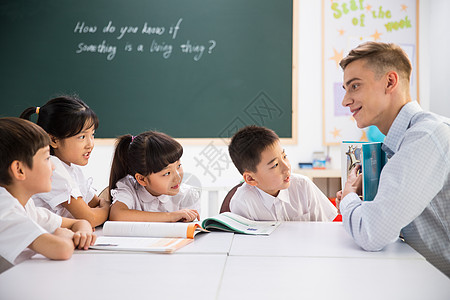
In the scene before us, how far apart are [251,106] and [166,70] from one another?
0.81 meters

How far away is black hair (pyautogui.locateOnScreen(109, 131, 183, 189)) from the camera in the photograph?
1.75m

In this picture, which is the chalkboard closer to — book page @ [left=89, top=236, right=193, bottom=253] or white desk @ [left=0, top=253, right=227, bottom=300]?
book page @ [left=89, top=236, right=193, bottom=253]

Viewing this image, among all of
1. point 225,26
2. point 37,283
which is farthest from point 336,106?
point 37,283

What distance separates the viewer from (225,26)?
3617 mm

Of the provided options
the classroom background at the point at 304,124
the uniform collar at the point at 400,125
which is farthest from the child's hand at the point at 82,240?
the classroom background at the point at 304,124

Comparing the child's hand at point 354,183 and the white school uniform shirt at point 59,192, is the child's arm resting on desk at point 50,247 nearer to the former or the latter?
the white school uniform shirt at point 59,192

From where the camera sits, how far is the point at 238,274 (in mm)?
902

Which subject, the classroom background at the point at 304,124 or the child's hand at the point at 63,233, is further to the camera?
the classroom background at the point at 304,124

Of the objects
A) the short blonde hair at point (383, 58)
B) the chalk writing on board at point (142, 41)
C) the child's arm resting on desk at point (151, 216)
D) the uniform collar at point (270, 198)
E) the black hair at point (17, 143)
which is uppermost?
the chalk writing on board at point (142, 41)

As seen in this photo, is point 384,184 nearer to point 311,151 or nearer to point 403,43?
point 311,151

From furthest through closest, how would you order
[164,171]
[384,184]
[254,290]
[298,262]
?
[164,171], [384,184], [298,262], [254,290]

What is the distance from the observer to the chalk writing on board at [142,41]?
3617mm

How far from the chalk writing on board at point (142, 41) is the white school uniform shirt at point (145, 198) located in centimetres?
192

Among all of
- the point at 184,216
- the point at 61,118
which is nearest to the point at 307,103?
the point at 184,216
